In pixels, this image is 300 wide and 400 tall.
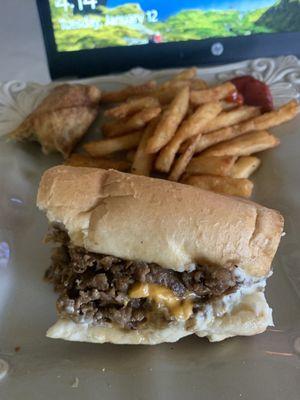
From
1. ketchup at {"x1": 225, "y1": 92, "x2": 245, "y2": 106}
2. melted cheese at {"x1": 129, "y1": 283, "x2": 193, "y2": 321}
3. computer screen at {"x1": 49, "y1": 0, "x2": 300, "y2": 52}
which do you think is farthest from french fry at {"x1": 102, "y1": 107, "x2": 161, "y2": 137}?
melted cheese at {"x1": 129, "y1": 283, "x2": 193, "y2": 321}

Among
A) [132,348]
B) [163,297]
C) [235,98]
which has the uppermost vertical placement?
[235,98]

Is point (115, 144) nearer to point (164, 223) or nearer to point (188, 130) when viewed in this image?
point (188, 130)

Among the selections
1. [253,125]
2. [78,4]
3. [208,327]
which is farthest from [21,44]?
[208,327]

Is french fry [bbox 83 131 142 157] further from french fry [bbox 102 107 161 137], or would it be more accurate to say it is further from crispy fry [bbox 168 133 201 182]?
crispy fry [bbox 168 133 201 182]

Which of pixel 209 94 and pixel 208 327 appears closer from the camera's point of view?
pixel 208 327

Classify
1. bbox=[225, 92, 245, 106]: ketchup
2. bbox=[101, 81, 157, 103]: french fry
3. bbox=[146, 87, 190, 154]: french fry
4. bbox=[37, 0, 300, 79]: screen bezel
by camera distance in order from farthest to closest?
1. bbox=[37, 0, 300, 79]: screen bezel
2. bbox=[101, 81, 157, 103]: french fry
3. bbox=[225, 92, 245, 106]: ketchup
4. bbox=[146, 87, 190, 154]: french fry

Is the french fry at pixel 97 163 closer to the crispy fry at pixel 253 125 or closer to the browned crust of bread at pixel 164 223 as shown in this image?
the crispy fry at pixel 253 125
